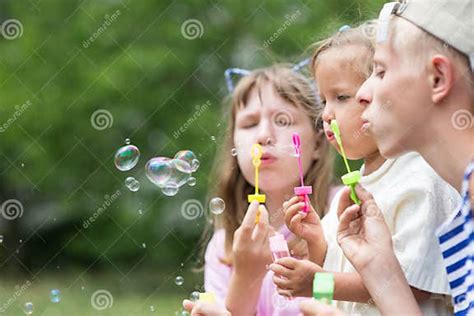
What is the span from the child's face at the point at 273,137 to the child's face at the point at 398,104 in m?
0.93

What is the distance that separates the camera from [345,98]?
2244mm

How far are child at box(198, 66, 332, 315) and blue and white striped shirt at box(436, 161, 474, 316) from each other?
2.44 feet

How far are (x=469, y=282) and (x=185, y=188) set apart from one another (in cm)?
561

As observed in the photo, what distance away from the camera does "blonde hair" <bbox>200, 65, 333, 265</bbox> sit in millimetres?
2863

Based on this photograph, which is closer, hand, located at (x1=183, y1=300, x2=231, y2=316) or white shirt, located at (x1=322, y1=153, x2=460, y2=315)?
white shirt, located at (x1=322, y1=153, x2=460, y2=315)

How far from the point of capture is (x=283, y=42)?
22.6 feet

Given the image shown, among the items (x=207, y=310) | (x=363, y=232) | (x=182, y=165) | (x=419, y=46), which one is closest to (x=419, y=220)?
(x=363, y=232)

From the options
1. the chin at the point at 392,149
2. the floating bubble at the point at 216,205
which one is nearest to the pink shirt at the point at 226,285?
the floating bubble at the point at 216,205

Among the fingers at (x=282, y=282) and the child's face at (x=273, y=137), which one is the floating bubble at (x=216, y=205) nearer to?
the child's face at (x=273, y=137)

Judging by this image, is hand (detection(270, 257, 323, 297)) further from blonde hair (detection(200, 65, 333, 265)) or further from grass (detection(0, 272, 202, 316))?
grass (detection(0, 272, 202, 316))

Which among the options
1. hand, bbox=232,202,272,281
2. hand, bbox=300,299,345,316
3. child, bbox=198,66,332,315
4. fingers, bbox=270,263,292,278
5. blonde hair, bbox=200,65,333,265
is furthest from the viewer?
blonde hair, bbox=200,65,333,265

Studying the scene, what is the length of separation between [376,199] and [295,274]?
249mm

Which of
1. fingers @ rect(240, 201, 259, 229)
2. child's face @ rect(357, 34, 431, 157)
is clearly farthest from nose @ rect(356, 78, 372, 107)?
fingers @ rect(240, 201, 259, 229)

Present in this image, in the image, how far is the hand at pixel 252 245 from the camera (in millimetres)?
2385
